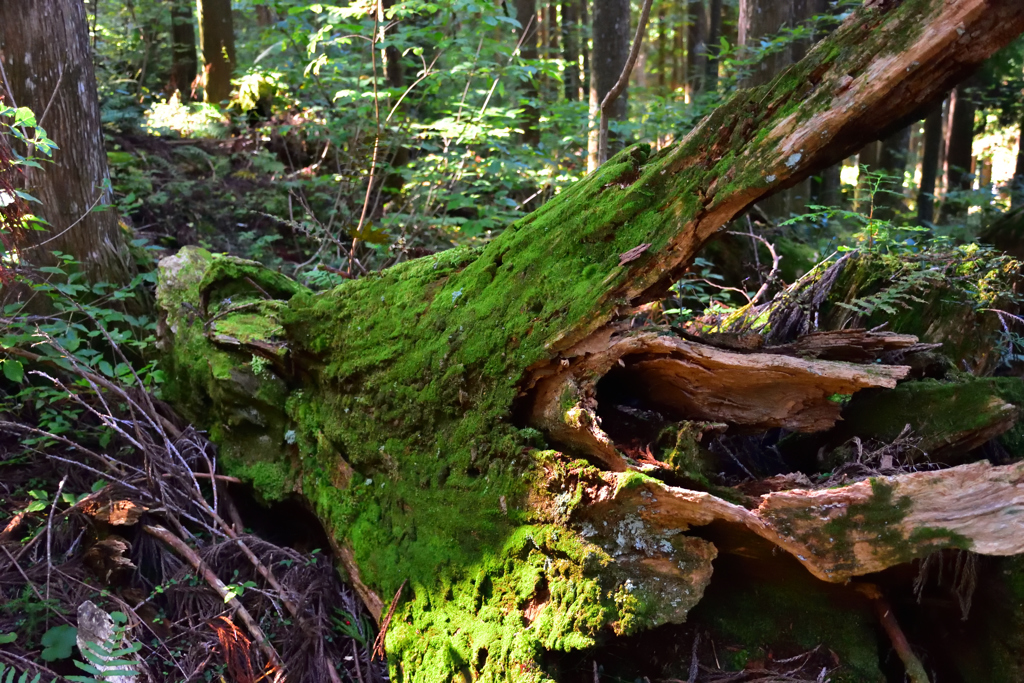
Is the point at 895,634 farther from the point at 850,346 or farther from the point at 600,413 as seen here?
the point at 600,413

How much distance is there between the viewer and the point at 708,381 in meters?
2.78

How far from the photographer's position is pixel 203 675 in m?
2.87

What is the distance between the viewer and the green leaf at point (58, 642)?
280 centimetres

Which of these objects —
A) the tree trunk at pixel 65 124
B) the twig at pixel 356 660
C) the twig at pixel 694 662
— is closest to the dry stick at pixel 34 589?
the twig at pixel 356 660

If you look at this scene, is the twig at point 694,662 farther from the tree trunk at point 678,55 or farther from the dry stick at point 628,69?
the tree trunk at point 678,55

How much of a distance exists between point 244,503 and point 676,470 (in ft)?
9.51

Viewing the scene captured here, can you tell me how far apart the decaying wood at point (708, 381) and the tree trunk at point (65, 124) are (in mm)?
3653

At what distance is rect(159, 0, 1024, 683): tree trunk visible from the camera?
7.08ft

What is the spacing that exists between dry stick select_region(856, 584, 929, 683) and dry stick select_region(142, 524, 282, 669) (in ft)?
8.40

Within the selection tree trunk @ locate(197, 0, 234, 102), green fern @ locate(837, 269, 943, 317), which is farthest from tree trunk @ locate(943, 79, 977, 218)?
tree trunk @ locate(197, 0, 234, 102)

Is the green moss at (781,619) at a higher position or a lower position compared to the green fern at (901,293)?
lower

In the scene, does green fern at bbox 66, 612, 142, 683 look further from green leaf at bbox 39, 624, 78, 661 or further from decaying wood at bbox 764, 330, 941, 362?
decaying wood at bbox 764, 330, 941, 362

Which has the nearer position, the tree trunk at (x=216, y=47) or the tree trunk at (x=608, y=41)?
the tree trunk at (x=608, y=41)

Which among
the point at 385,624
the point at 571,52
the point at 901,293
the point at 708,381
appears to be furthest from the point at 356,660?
the point at 571,52
